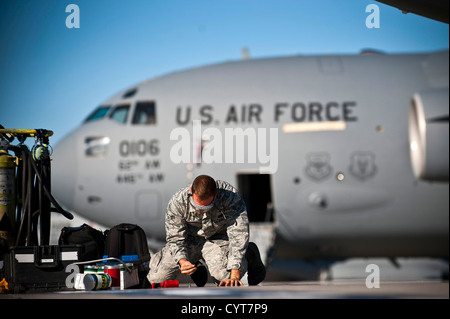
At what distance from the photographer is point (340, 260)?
1313 centimetres

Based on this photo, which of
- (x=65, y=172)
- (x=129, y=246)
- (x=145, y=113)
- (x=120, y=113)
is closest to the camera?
(x=129, y=246)

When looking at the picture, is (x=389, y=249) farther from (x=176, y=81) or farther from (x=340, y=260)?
(x=176, y=81)

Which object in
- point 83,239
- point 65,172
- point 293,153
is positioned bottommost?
point 83,239

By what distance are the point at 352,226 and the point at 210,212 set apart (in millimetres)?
6827

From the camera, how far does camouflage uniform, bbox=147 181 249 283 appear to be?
5.63 metres

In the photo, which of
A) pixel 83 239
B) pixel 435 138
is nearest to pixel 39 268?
pixel 83 239

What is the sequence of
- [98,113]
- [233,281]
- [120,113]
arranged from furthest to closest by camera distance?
[98,113] → [120,113] → [233,281]

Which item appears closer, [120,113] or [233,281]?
[233,281]

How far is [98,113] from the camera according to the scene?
13188mm

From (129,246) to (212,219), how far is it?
937mm

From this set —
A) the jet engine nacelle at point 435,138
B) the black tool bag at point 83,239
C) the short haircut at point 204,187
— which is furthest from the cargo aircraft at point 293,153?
the short haircut at point 204,187

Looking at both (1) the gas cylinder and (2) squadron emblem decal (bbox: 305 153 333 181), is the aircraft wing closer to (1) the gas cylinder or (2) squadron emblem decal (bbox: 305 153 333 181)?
(1) the gas cylinder

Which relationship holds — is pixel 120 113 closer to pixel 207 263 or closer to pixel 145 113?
pixel 145 113

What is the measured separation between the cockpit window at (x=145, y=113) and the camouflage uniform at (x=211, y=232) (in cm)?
670
